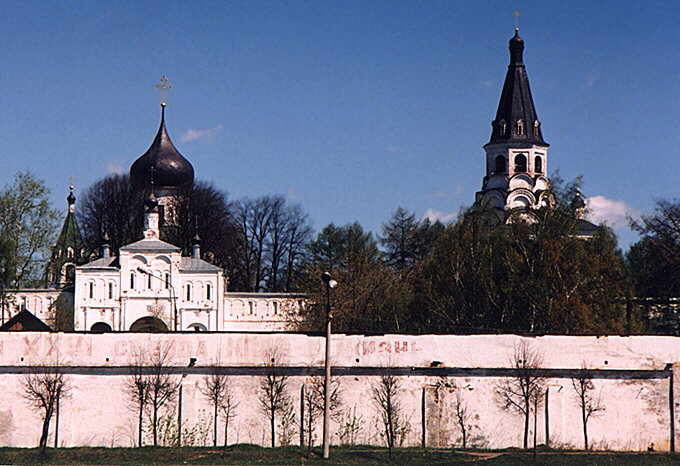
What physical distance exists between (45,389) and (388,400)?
29.1ft

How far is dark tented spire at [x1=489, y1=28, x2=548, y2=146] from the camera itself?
286 ft

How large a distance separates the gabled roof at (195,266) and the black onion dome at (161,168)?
450 inches

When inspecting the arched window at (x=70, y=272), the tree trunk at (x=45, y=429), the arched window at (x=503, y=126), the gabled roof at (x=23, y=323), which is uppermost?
the arched window at (x=503, y=126)

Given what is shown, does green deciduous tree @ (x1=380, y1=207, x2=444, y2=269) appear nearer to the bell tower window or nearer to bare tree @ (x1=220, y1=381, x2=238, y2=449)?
the bell tower window

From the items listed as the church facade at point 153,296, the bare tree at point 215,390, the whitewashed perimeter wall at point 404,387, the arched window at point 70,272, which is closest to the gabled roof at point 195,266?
the church facade at point 153,296

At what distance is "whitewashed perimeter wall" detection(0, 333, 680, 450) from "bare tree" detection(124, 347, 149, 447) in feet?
0.60

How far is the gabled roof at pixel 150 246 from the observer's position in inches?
3130

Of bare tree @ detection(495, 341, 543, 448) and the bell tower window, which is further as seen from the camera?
the bell tower window

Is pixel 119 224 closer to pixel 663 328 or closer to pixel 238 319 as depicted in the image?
pixel 238 319

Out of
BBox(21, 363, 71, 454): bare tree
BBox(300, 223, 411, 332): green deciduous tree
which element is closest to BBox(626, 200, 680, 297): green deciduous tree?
BBox(300, 223, 411, 332): green deciduous tree

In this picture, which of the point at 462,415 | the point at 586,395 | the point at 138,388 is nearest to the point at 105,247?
the point at 138,388

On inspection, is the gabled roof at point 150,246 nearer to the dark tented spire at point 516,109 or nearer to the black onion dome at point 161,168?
the black onion dome at point 161,168

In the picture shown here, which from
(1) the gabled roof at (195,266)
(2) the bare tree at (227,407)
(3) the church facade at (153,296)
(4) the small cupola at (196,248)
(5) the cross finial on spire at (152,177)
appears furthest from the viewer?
(5) the cross finial on spire at (152,177)

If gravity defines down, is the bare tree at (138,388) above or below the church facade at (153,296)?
below
